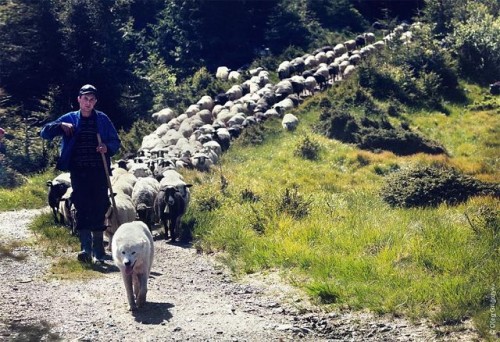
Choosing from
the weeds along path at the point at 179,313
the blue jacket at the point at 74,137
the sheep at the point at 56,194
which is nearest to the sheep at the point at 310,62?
the sheep at the point at 56,194

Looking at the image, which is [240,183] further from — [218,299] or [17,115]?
[17,115]

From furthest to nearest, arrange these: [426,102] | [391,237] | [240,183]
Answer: [426,102], [240,183], [391,237]

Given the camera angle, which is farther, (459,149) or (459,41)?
(459,41)

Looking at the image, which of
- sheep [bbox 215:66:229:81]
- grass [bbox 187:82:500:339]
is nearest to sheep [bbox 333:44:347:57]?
sheep [bbox 215:66:229:81]

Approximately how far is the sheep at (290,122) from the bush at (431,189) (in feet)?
32.5

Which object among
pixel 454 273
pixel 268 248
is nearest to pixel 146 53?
pixel 268 248

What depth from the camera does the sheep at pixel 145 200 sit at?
14.1 meters

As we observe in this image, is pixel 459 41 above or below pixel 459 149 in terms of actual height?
above

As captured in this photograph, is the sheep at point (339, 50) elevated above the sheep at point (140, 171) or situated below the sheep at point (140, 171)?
above

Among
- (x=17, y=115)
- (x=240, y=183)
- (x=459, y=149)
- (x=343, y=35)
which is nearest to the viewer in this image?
(x=240, y=183)

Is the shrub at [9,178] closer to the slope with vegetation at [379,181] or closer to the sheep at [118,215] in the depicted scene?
the slope with vegetation at [379,181]

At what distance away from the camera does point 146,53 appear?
37812 millimetres

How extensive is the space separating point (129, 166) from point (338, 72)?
56.1 ft

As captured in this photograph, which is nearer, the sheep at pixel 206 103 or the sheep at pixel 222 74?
the sheep at pixel 206 103
